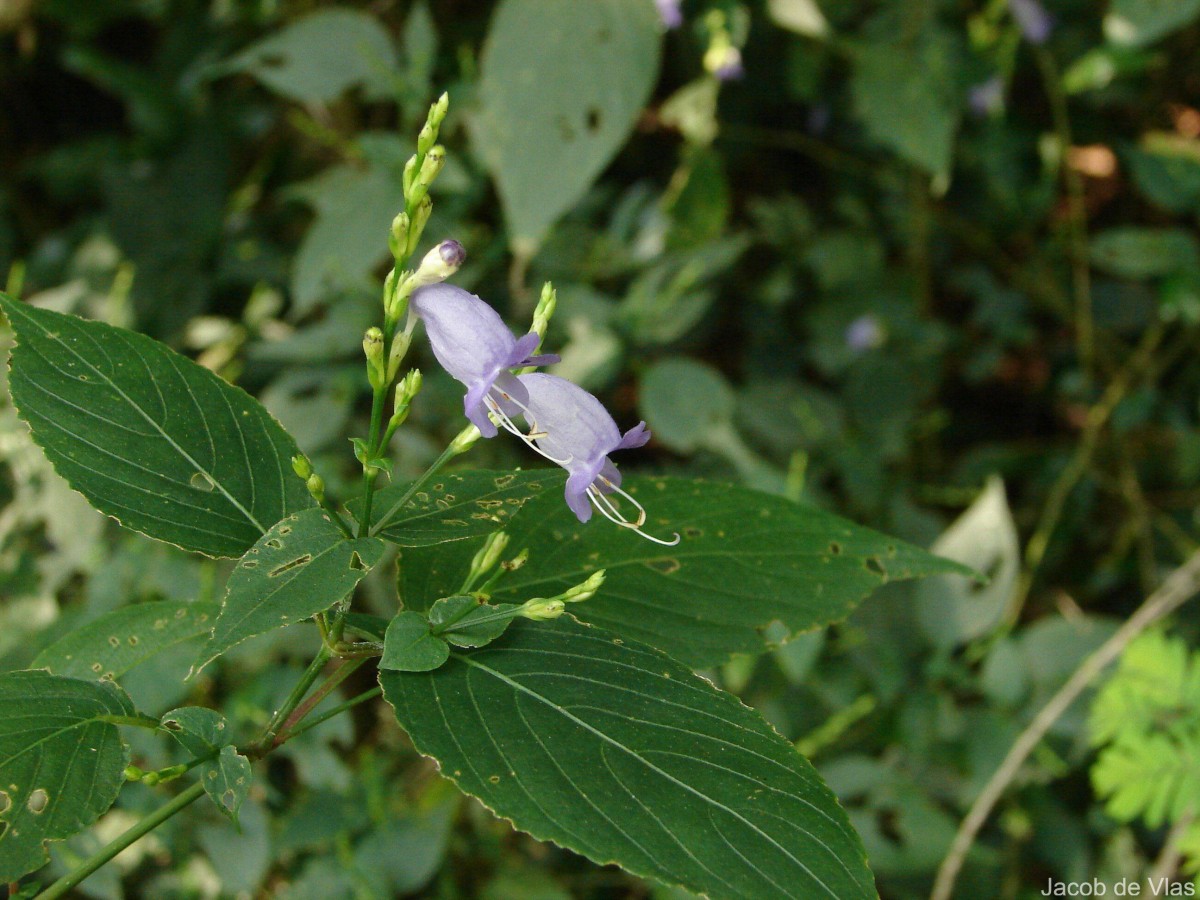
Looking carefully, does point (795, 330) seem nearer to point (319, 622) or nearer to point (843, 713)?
point (843, 713)

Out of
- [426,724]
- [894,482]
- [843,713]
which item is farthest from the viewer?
[894,482]

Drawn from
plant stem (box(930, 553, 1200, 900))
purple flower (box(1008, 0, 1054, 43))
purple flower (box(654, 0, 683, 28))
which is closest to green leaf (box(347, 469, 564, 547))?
plant stem (box(930, 553, 1200, 900))

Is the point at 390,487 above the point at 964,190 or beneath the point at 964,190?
above

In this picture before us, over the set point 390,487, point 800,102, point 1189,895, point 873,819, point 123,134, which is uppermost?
point 390,487

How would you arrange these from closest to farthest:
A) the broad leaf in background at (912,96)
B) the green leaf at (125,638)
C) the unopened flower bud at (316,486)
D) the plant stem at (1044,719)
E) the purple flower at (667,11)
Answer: the unopened flower bud at (316,486) < the green leaf at (125,638) < the plant stem at (1044,719) < the purple flower at (667,11) < the broad leaf in background at (912,96)

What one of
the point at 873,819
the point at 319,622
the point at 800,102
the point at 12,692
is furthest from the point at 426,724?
the point at 800,102

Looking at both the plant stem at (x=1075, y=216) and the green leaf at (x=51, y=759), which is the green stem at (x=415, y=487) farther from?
the plant stem at (x=1075, y=216)

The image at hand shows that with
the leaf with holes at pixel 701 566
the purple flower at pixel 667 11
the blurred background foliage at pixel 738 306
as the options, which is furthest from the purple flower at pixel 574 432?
the purple flower at pixel 667 11
